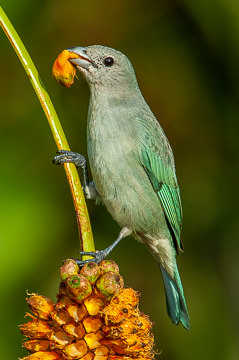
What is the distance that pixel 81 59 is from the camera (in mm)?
3654

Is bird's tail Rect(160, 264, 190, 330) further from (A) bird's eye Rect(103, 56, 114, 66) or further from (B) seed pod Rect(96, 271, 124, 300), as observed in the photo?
(B) seed pod Rect(96, 271, 124, 300)

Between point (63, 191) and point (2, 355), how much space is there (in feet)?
3.79

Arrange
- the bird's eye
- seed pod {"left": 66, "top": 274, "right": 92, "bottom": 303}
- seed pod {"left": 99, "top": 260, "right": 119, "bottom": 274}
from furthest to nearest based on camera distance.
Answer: the bird's eye → seed pod {"left": 99, "top": 260, "right": 119, "bottom": 274} → seed pod {"left": 66, "top": 274, "right": 92, "bottom": 303}

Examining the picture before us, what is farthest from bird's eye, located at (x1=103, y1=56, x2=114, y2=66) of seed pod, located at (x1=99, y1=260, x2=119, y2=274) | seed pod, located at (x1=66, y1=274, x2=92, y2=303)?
seed pod, located at (x1=66, y1=274, x2=92, y2=303)

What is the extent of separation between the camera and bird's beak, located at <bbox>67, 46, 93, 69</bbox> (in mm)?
3580

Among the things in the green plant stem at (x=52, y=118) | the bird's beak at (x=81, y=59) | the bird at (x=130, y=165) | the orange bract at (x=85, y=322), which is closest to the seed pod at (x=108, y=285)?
the orange bract at (x=85, y=322)

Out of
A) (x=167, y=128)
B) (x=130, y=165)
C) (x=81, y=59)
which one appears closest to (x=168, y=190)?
(x=130, y=165)

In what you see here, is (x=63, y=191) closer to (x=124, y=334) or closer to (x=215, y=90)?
(x=215, y=90)

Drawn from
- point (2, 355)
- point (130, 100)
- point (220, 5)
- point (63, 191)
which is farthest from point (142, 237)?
point (220, 5)

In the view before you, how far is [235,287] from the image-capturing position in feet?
14.0

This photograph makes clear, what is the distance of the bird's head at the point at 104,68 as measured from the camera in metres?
3.70

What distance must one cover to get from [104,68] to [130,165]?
0.65 m

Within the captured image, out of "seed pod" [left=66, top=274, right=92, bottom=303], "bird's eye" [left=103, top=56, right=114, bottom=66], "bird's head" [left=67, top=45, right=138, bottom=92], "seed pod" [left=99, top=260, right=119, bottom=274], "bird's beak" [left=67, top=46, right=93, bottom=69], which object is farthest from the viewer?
"bird's eye" [left=103, top=56, right=114, bottom=66]

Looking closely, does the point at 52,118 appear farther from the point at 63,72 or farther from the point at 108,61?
the point at 108,61
